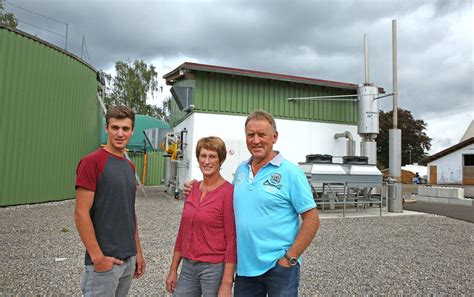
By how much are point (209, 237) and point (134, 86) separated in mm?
34645

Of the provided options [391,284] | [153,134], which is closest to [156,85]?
[153,134]

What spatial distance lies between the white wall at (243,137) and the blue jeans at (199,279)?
383 inches

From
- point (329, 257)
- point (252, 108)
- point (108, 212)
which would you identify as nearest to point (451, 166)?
point (252, 108)

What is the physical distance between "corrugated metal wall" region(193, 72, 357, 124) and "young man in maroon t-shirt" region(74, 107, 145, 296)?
1102 centimetres

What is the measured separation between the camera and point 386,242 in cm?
707

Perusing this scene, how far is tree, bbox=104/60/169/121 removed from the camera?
114ft

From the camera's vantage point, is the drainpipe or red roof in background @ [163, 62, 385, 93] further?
the drainpipe

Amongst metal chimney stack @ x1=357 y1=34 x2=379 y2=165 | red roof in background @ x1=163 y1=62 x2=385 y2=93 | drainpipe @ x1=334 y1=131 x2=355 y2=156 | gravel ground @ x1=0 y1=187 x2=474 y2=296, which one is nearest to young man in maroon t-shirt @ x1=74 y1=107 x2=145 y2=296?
gravel ground @ x1=0 y1=187 x2=474 y2=296

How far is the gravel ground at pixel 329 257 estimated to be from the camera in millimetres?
4227

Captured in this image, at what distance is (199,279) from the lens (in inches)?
89.6

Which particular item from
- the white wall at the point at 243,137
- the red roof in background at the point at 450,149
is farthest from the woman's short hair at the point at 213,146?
the red roof in background at the point at 450,149

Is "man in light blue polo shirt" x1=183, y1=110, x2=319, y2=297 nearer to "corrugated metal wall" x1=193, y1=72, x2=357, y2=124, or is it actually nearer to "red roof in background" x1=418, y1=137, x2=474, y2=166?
"corrugated metal wall" x1=193, y1=72, x2=357, y2=124

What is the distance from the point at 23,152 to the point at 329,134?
10.6m

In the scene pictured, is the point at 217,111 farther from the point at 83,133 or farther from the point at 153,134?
the point at 153,134
